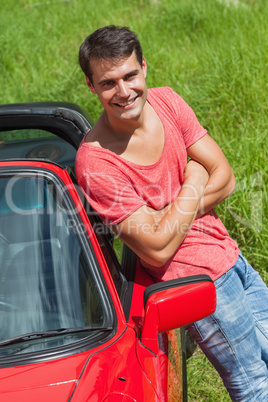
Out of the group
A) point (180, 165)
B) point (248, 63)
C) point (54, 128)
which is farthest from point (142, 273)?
point (248, 63)

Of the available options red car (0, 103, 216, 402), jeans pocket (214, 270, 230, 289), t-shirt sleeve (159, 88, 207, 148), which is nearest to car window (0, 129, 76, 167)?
red car (0, 103, 216, 402)

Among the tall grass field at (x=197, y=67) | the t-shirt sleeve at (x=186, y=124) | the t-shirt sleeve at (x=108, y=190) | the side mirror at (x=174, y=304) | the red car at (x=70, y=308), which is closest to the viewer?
the red car at (x=70, y=308)

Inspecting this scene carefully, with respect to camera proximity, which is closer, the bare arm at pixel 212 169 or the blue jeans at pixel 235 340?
the blue jeans at pixel 235 340

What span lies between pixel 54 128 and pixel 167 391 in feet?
4.43

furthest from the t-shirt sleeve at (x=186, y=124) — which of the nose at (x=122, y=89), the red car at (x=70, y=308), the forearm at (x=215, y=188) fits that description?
the red car at (x=70, y=308)

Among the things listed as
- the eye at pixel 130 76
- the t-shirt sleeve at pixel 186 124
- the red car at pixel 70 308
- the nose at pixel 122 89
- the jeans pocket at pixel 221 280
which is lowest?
the jeans pocket at pixel 221 280

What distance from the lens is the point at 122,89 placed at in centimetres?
200

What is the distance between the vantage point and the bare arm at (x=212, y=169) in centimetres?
218

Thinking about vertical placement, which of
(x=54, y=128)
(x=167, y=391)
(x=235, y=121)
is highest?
(x=54, y=128)

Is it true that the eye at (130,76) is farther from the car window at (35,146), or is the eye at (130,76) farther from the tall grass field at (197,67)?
the tall grass field at (197,67)

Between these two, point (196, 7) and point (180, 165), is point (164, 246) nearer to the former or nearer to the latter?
point (180, 165)

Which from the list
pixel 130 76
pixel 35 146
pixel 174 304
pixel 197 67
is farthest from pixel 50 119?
pixel 197 67

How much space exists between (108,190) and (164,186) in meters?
0.25

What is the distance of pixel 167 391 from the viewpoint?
1.87m
